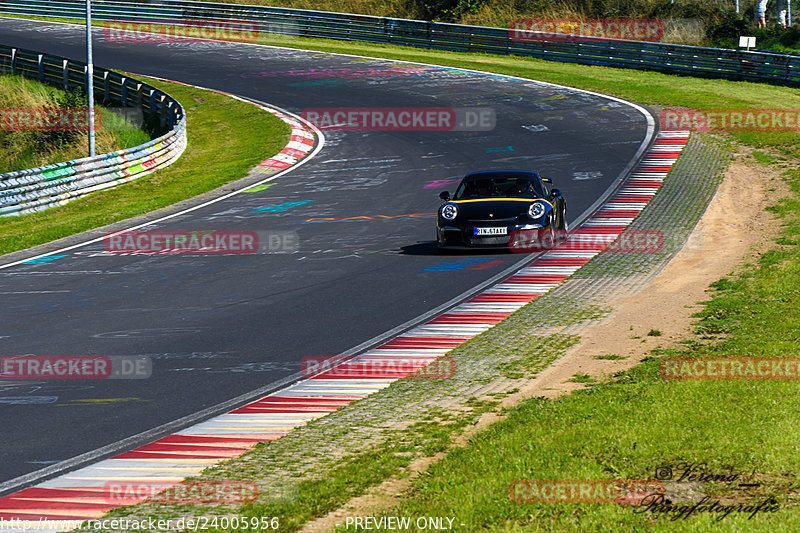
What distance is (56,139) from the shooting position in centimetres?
3400

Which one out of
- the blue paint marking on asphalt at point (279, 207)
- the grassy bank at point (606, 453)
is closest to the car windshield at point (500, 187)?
the blue paint marking on asphalt at point (279, 207)

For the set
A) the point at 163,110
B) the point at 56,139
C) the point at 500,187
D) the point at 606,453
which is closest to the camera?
the point at 606,453

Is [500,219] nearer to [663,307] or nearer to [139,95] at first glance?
[663,307]

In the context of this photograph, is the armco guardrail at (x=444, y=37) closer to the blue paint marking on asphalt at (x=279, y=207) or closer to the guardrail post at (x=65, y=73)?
the guardrail post at (x=65, y=73)

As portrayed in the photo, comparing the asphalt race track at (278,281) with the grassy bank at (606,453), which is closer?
the grassy bank at (606,453)

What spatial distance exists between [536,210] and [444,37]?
3385cm

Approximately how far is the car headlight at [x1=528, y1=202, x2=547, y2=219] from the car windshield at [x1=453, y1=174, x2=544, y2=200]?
398 mm

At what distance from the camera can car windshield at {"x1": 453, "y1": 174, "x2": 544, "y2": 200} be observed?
1762 centimetres

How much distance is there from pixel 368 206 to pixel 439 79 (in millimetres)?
19599

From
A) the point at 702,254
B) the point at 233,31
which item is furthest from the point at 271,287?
the point at 233,31

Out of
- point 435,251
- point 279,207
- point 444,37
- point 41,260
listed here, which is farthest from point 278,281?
point 444,37

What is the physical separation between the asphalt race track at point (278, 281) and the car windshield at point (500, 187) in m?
1.21

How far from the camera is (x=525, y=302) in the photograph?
13.7 metres

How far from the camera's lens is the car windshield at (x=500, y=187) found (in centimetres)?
1762
